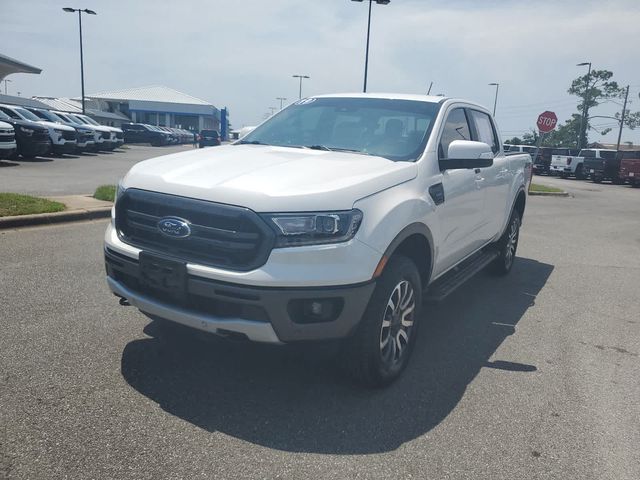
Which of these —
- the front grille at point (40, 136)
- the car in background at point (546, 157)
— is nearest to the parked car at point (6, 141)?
the front grille at point (40, 136)

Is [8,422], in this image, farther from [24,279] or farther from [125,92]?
[125,92]

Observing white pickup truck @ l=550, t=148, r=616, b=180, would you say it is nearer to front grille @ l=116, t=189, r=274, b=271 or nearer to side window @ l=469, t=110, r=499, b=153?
side window @ l=469, t=110, r=499, b=153

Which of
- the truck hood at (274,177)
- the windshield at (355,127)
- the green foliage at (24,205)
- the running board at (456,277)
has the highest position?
the windshield at (355,127)

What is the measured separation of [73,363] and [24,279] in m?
2.06

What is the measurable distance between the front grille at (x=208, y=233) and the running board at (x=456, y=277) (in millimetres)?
1618

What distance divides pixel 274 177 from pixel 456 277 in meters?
2.21

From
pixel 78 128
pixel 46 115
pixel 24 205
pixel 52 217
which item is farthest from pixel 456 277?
pixel 78 128

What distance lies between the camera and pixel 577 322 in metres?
5.11

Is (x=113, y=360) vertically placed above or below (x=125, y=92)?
below

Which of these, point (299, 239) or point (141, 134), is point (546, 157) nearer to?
point (141, 134)

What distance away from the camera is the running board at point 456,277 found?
413cm

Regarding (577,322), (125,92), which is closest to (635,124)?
(125,92)

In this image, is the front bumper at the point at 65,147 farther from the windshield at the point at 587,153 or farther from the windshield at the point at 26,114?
the windshield at the point at 587,153

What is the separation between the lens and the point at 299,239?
2922mm
